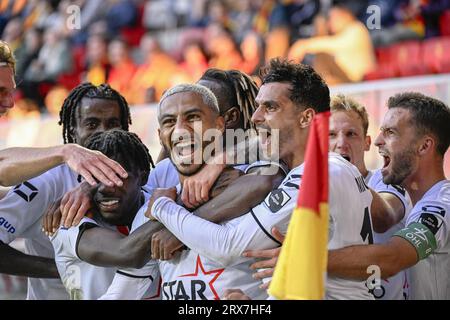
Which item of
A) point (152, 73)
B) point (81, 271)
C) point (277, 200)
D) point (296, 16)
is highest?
point (296, 16)

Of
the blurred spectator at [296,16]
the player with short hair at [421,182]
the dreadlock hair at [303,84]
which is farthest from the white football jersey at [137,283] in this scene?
the blurred spectator at [296,16]

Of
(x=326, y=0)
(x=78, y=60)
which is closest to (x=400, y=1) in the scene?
(x=326, y=0)

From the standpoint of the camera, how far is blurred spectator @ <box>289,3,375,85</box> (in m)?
8.85

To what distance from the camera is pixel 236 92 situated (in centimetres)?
502

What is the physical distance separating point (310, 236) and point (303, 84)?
106cm

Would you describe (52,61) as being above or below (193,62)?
above

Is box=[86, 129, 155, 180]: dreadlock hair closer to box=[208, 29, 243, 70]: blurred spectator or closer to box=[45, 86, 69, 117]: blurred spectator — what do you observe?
box=[208, 29, 243, 70]: blurred spectator

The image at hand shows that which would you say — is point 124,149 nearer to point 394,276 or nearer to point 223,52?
point 394,276

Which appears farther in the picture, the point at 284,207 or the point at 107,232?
the point at 107,232

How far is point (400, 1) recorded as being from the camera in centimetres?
923

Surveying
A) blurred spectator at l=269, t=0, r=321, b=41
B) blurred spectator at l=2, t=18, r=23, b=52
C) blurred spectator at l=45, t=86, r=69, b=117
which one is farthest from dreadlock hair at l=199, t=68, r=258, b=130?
blurred spectator at l=2, t=18, r=23, b=52

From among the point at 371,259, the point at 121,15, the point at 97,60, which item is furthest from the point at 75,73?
the point at 371,259

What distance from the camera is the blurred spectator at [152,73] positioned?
10.7m

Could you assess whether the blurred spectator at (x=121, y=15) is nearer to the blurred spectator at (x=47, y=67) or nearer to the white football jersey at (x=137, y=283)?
the blurred spectator at (x=47, y=67)
